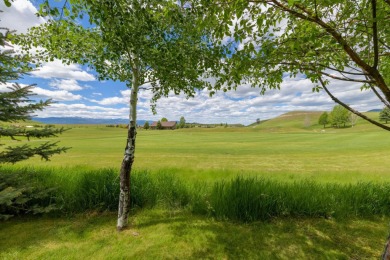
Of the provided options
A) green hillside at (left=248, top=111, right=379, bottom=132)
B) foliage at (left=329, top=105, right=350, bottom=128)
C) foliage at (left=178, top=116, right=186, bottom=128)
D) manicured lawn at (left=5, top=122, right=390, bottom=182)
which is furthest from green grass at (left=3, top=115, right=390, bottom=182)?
foliage at (left=178, top=116, right=186, bottom=128)

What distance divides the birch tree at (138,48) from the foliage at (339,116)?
11496 centimetres

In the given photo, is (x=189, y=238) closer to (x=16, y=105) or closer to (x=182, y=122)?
(x=16, y=105)

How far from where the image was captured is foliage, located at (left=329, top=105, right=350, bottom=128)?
98750 millimetres

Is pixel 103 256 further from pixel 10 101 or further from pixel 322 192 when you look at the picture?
pixel 322 192

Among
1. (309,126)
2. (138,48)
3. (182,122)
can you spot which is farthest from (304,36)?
(309,126)

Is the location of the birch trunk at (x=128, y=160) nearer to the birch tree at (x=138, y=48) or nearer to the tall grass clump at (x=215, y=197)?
the birch tree at (x=138, y=48)

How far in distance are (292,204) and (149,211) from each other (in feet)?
13.5

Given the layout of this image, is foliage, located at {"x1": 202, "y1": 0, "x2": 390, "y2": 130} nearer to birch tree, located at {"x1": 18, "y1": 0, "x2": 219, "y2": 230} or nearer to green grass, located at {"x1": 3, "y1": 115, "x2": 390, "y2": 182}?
birch tree, located at {"x1": 18, "y1": 0, "x2": 219, "y2": 230}

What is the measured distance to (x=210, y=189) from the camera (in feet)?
22.2

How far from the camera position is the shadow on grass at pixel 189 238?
4.34m

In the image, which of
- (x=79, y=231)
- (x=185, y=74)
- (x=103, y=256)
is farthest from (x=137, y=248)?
(x=185, y=74)

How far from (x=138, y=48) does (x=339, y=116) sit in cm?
11770

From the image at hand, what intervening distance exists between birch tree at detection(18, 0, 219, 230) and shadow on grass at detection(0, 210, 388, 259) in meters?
0.74

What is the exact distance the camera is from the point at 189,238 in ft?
16.2
